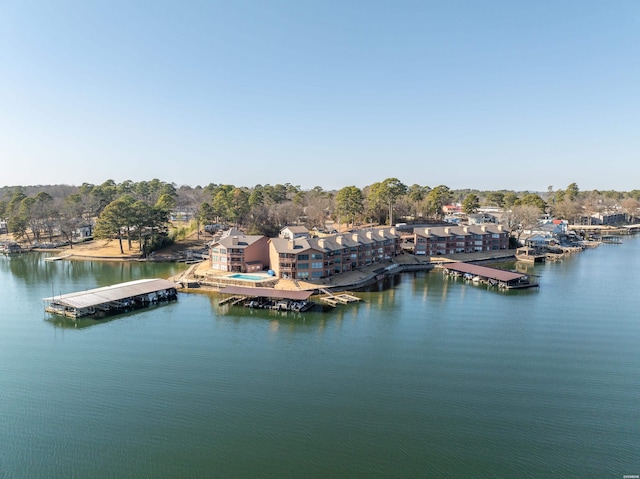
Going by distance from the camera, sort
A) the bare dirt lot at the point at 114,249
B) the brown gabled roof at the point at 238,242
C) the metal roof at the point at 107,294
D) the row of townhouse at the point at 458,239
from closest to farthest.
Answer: the metal roof at the point at 107,294, the brown gabled roof at the point at 238,242, the row of townhouse at the point at 458,239, the bare dirt lot at the point at 114,249

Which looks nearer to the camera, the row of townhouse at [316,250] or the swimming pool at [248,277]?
Result: the swimming pool at [248,277]

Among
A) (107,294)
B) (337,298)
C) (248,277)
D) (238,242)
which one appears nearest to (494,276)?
(337,298)

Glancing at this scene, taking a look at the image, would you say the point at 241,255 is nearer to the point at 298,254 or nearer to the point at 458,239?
the point at 298,254

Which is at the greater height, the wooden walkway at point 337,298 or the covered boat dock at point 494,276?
the covered boat dock at point 494,276

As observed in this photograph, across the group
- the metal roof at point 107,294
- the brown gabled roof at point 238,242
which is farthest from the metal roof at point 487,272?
the metal roof at point 107,294

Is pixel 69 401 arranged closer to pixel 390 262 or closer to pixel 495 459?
pixel 495 459

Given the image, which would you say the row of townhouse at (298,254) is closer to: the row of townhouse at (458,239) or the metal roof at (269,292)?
the metal roof at (269,292)

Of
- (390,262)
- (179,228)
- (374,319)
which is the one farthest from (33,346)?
(179,228)
